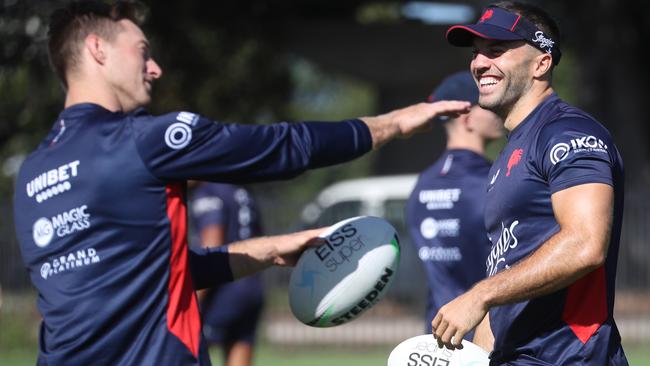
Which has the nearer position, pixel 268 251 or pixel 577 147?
pixel 577 147

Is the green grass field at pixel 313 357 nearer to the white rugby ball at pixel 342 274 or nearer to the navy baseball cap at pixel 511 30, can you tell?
the white rugby ball at pixel 342 274

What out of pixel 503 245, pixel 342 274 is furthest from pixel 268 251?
pixel 503 245

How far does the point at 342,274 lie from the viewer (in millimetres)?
4633

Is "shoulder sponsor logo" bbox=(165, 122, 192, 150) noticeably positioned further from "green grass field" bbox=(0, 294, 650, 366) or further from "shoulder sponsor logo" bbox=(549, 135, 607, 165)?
"green grass field" bbox=(0, 294, 650, 366)

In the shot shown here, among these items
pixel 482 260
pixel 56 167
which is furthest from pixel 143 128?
pixel 482 260

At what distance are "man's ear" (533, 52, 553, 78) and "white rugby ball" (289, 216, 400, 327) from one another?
0.99 metres

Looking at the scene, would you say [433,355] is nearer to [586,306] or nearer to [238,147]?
[586,306]

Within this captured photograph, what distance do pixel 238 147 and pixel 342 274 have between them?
2.49 ft

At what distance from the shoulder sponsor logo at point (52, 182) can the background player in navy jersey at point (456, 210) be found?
2.32 meters

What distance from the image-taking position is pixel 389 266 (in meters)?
4.72

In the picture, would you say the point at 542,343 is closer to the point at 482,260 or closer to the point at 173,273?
the point at 173,273

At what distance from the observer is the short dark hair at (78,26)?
180 inches

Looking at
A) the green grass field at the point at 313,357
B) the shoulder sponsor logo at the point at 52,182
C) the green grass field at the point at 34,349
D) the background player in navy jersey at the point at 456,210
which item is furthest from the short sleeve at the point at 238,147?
the green grass field at the point at 34,349

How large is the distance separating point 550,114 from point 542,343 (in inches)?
33.2
